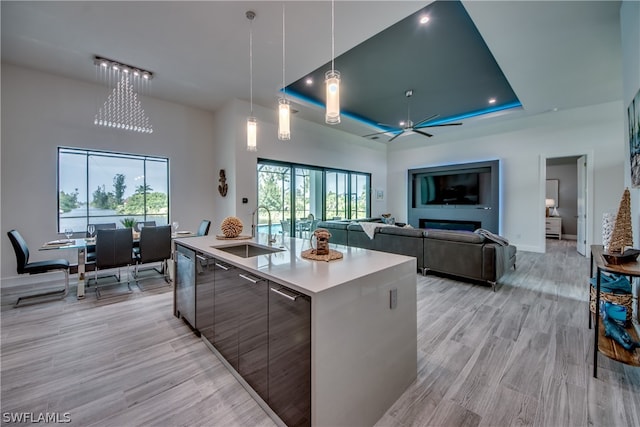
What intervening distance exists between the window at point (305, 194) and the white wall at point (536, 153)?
8.94 feet

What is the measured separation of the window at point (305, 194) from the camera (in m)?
6.03

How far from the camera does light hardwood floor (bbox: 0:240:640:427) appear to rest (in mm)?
1573

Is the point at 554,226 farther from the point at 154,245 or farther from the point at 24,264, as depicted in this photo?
the point at 24,264

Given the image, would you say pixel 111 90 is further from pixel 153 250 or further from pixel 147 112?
pixel 153 250

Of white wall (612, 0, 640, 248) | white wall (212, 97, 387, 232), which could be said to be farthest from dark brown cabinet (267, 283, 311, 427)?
white wall (212, 97, 387, 232)

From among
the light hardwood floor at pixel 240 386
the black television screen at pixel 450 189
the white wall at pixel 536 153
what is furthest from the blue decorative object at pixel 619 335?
the black television screen at pixel 450 189

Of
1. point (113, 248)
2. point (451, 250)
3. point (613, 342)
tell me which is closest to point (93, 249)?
point (113, 248)

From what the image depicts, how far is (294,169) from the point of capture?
6410 millimetres

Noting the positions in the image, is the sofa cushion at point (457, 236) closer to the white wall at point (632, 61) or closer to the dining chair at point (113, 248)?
the white wall at point (632, 61)

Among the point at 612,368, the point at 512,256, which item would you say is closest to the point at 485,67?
the point at 512,256

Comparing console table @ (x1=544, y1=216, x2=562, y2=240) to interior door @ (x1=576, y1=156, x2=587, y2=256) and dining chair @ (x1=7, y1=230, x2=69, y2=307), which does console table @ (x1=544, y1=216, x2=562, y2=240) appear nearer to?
interior door @ (x1=576, y1=156, x2=587, y2=256)

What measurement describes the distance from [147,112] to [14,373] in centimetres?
457

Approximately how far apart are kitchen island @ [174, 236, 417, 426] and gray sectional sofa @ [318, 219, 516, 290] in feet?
7.96

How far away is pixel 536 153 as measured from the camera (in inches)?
247
